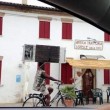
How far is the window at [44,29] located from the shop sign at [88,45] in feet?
7.10

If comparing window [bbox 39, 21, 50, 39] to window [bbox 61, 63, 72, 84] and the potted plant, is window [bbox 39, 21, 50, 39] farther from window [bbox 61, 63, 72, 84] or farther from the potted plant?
the potted plant

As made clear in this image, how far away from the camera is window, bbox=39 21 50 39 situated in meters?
23.3

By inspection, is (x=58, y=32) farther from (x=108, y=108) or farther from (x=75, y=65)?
(x=108, y=108)

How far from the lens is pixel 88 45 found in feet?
80.1

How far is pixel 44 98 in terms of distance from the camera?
43.5 feet

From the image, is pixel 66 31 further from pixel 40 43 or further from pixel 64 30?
pixel 40 43

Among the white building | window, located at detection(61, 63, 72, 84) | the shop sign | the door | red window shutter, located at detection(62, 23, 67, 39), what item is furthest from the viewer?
the shop sign

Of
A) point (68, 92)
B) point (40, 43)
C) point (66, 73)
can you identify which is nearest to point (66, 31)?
point (40, 43)

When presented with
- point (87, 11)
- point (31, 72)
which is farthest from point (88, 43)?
point (87, 11)

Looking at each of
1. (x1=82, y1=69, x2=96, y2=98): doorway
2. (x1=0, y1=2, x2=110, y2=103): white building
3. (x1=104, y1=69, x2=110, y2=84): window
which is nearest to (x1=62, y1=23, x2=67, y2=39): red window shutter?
(x1=0, y1=2, x2=110, y2=103): white building

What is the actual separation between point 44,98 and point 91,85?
1119 centimetres

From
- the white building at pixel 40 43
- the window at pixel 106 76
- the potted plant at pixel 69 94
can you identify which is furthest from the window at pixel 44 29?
the potted plant at pixel 69 94

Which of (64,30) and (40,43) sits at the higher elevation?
(64,30)

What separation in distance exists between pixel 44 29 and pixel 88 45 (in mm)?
3447
